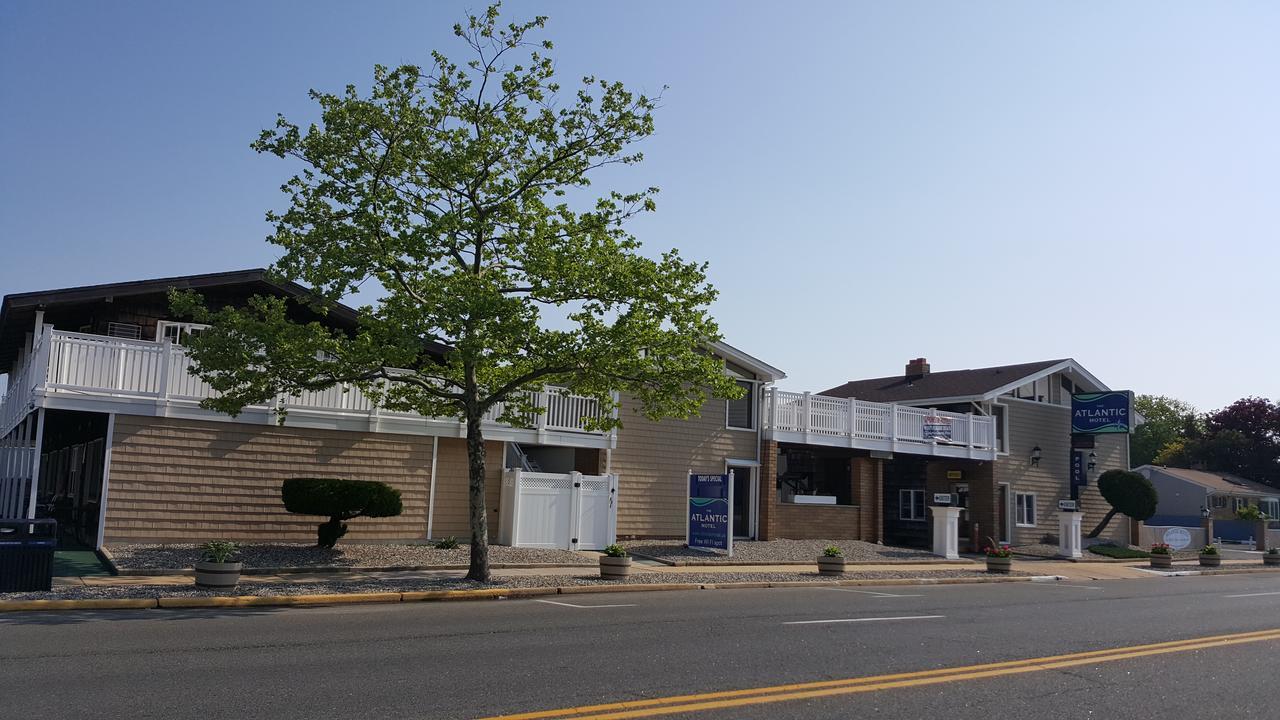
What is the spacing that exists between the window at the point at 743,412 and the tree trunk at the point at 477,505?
1200cm

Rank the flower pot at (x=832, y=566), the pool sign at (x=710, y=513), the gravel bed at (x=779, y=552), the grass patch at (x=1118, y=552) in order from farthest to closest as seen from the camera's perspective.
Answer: the grass patch at (x=1118, y=552) → the pool sign at (x=710, y=513) → the gravel bed at (x=779, y=552) → the flower pot at (x=832, y=566)

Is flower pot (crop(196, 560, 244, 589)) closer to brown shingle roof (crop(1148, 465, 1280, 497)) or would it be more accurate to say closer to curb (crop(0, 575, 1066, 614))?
curb (crop(0, 575, 1066, 614))

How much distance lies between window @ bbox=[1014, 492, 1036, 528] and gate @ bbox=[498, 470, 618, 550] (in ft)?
58.1

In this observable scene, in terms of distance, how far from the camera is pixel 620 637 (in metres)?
11.3

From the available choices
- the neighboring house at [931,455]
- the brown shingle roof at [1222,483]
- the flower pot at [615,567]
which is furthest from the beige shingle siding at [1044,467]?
the brown shingle roof at [1222,483]

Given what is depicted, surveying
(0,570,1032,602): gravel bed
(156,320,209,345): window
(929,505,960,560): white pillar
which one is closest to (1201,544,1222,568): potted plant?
(929,505,960,560): white pillar

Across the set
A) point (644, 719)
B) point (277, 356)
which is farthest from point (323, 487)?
point (644, 719)

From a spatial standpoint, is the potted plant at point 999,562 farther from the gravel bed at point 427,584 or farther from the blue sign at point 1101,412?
the blue sign at point 1101,412

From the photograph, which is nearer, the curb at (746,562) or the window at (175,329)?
→ the window at (175,329)

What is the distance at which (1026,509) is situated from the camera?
35.6 meters

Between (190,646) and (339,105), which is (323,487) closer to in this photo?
(339,105)

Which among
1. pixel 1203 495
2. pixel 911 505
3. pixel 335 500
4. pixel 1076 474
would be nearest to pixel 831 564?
pixel 335 500

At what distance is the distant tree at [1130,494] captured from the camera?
3544 centimetres

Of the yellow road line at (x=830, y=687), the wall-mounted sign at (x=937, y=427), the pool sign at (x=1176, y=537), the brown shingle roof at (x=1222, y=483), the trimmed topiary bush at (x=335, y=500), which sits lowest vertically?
the yellow road line at (x=830, y=687)
